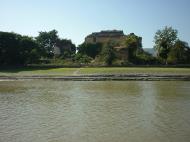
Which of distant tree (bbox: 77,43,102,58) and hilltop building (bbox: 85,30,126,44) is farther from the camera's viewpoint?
hilltop building (bbox: 85,30,126,44)

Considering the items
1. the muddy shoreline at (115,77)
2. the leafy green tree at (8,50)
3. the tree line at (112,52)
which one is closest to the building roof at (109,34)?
the tree line at (112,52)

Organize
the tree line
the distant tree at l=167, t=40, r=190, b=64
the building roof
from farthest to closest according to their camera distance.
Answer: the building roof < the distant tree at l=167, t=40, r=190, b=64 < the tree line

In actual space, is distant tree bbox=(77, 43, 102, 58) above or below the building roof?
below

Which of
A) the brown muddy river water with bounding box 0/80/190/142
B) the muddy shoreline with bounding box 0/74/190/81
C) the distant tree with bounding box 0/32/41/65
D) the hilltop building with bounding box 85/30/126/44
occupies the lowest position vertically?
the brown muddy river water with bounding box 0/80/190/142

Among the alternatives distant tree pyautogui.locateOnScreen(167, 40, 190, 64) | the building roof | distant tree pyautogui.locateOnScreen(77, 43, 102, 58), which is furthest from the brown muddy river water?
the building roof


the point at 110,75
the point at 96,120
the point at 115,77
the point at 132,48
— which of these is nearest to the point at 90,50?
the point at 132,48

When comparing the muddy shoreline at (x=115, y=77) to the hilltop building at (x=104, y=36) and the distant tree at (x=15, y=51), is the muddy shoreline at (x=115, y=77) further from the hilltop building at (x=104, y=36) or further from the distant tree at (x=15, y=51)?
the hilltop building at (x=104, y=36)

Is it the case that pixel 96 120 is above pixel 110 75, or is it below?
below

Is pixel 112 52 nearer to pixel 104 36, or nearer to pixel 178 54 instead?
pixel 178 54

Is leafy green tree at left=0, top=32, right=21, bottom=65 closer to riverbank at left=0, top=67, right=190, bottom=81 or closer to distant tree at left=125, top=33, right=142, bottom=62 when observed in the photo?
riverbank at left=0, top=67, right=190, bottom=81

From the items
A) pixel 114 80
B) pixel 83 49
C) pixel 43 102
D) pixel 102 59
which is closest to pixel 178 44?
pixel 102 59

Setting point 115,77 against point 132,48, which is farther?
point 132,48

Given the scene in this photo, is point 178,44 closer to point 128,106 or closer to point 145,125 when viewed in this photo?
point 128,106

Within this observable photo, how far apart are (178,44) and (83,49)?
24823mm
